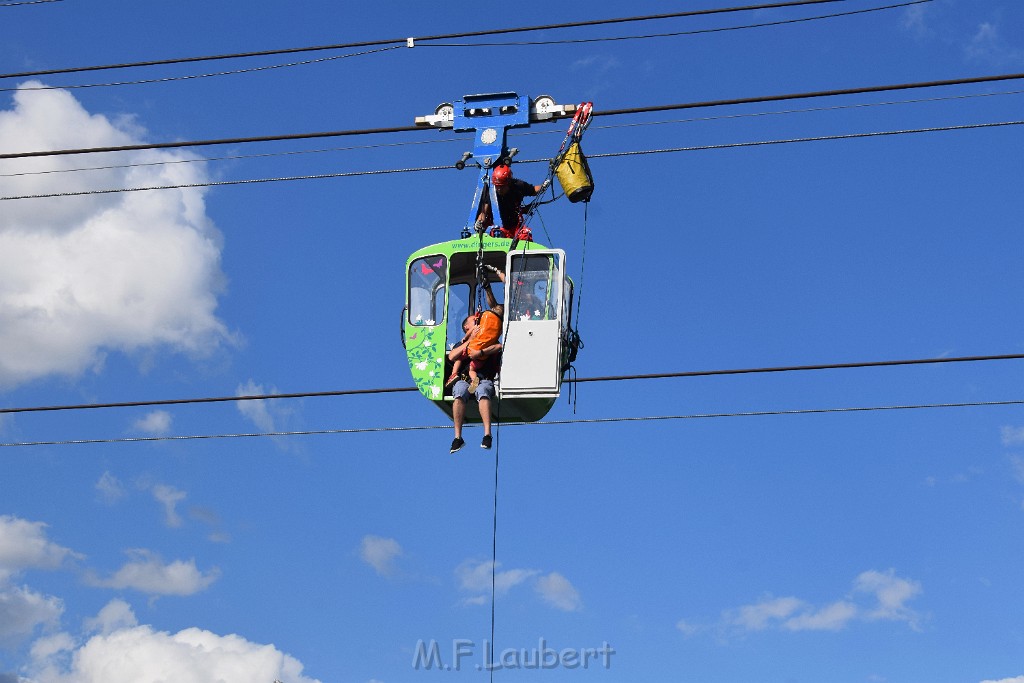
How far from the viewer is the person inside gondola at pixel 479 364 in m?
17.6

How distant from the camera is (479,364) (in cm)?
1773

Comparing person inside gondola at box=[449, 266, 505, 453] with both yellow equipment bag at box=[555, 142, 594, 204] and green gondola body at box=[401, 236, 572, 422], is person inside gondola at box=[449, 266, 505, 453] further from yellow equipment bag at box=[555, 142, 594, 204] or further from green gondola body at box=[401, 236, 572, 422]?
yellow equipment bag at box=[555, 142, 594, 204]

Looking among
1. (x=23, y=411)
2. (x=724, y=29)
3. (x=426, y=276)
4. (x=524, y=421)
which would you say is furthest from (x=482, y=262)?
(x=23, y=411)

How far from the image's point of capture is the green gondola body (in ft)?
56.8

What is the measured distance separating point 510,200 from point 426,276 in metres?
1.30

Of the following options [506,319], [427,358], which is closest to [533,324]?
[506,319]

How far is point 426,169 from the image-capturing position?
58.9 ft

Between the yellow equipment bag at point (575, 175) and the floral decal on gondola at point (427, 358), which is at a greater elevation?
the yellow equipment bag at point (575, 175)

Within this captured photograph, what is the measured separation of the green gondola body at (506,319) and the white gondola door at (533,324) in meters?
0.01

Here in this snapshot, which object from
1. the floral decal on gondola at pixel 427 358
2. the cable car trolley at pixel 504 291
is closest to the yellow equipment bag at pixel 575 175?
the cable car trolley at pixel 504 291

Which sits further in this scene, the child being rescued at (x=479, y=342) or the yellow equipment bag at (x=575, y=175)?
the child being rescued at (x=479, y=342)

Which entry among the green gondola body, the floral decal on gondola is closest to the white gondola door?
the green gondola body

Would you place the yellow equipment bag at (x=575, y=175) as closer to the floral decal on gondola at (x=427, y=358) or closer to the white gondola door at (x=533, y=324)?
the white gondola door at (x=533, y=324)

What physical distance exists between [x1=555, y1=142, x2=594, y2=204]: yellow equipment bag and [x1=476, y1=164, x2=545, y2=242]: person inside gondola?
559 mm
